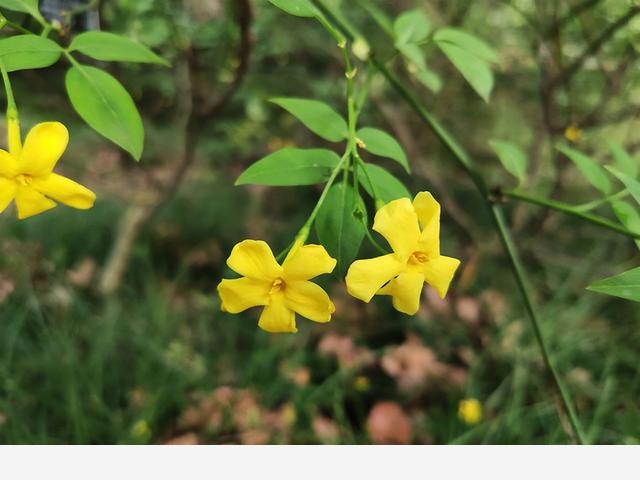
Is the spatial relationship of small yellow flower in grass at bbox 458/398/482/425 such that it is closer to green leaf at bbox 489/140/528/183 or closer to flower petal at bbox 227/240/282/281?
green leaf at bbox 489/140/528/183

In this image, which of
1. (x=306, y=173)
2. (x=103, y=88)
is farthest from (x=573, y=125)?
(x=103, y=88)

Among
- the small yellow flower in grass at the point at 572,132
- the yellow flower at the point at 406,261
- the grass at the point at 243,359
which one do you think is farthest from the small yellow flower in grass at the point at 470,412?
the yellow flower at the point at 406,261

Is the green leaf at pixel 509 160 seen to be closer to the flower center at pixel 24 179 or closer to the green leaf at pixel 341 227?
the green leaf at pixel 341 227

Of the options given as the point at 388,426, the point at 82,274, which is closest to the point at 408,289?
the point at 388,426

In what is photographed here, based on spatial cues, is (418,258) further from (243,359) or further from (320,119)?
(243,359)

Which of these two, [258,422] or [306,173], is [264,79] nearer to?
[258,422]

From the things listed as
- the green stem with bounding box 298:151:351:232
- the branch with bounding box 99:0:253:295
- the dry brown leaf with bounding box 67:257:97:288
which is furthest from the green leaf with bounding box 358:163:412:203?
the dry brown leaf with bounding box 67:257:97:288
